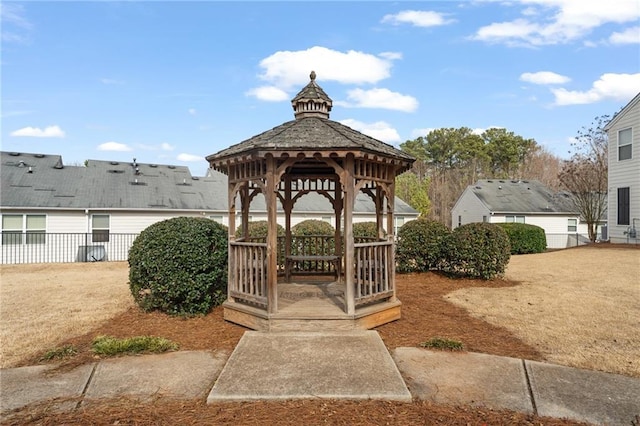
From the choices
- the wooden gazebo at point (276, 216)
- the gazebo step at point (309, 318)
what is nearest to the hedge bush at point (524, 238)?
the wooden gazebo at point (276, 216)

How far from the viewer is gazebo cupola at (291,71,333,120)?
7539 mm

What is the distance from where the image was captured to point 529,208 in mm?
27828

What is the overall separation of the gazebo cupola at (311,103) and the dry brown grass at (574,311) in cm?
501

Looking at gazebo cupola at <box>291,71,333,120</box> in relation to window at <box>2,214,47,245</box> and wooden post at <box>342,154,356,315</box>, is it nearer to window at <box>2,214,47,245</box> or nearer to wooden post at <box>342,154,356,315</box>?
wooden post at <box>342,154,356,315</box>

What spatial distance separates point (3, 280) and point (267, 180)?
11071 mm

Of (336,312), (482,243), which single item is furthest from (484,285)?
(336,312)

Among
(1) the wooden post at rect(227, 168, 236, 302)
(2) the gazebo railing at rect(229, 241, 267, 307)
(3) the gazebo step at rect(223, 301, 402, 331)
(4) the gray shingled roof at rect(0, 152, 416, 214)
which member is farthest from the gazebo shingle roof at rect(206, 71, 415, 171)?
(4) the gray shingled roof at rect(0, 152, 416, 214)

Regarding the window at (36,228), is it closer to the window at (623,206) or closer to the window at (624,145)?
the window at (623,206)

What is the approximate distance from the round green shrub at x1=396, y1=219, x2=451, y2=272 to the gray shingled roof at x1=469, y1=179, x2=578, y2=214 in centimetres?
1764

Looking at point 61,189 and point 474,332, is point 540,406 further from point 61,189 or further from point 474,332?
point 61,189

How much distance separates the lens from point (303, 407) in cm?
357

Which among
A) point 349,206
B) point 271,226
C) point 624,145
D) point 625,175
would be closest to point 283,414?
point 271,226

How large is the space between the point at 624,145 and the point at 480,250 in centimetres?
1374

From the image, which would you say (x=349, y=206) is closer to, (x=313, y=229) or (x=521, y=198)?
(x=313, y=229)
